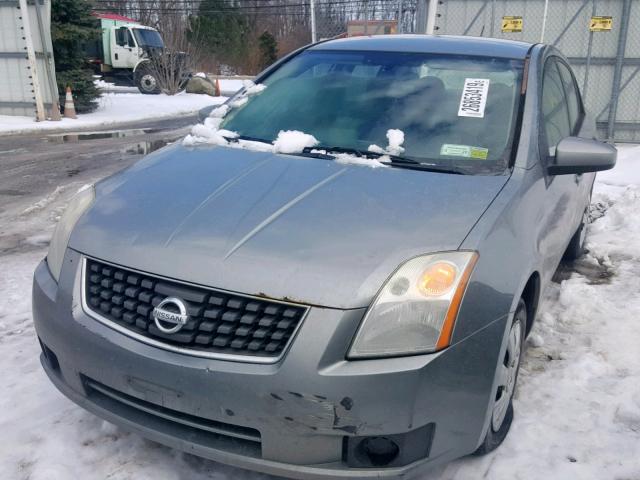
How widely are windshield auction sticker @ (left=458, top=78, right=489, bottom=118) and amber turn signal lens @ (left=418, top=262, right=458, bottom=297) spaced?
3.83 feet

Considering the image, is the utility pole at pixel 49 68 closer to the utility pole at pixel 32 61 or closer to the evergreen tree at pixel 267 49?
the utility pole at pixel 32 61

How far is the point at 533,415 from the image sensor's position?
→ 2.63 metres

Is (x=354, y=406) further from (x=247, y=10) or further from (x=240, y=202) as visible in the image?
(x=247, y=10)

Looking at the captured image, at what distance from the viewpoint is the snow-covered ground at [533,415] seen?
2.24 metres

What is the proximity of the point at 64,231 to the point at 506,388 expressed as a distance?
1.82 metres

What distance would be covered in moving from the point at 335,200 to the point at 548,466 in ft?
4.20

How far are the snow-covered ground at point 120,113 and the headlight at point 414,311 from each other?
409 inches

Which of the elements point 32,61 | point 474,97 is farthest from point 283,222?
point 32,61

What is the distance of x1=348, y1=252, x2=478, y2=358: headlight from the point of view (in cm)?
182

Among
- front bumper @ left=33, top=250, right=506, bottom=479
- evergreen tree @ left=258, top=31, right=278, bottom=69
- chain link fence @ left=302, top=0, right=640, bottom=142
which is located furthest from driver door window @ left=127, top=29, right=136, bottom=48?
front bumper @ left=33, top=250, right=506, bottom=479

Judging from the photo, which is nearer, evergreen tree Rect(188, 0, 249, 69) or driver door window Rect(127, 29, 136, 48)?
driver door window Rect(127, 29, 136, 48)

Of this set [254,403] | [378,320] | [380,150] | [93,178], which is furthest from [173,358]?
[93,178]

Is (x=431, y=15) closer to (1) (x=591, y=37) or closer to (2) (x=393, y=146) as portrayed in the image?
(1) (x=591, y=37)

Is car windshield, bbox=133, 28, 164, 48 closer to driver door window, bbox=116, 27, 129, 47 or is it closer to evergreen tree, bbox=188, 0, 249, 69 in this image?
driver door window, bbox=116, 27, 129, 47
